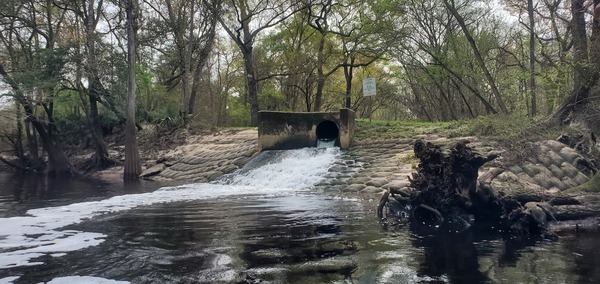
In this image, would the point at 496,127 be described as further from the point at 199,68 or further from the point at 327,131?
the point at 199,68

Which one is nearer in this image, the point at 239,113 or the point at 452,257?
the point at 452,257

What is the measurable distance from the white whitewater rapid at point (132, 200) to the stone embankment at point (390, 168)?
912 mm

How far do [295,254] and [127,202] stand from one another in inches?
266

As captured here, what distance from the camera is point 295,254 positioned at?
18.9ft

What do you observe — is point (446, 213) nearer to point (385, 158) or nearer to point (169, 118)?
point (385, 158)

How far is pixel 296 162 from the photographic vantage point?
16484 mm

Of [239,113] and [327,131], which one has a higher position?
[239,113]

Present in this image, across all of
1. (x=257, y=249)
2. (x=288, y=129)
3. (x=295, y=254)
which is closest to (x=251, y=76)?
(x=288, y=129)

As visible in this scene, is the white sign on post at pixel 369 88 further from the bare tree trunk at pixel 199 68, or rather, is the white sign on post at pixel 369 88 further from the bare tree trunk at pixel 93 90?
the bare tree trunk at pixel 93 90

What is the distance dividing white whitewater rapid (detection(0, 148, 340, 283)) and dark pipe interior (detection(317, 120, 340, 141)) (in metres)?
2.38

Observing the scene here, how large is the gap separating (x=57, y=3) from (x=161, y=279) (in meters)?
22.8

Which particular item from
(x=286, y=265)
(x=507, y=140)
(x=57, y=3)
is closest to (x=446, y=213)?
(x=286, y=265)

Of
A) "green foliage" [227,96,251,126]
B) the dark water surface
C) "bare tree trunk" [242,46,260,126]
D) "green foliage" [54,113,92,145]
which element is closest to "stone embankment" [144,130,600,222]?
the dark water surface

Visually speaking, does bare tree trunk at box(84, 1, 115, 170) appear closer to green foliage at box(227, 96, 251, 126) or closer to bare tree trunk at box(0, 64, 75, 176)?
bare tree trunk at box(0, 64, 75, 176)
